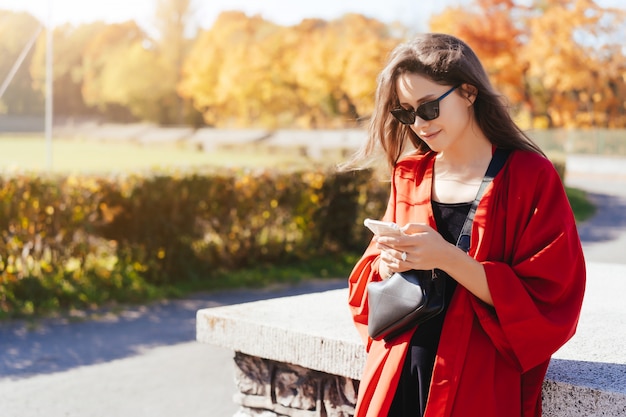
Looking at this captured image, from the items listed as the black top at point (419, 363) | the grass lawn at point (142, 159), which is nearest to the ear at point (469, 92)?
the black top at point (419, 363)

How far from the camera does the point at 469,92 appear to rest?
2168 mm

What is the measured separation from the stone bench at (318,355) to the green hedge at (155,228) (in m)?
3.99

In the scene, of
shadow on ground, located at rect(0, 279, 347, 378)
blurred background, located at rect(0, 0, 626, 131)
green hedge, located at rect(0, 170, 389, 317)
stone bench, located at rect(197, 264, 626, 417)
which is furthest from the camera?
blurred background, located at rect(0, 0, 626, 131)

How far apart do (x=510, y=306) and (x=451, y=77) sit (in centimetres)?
61

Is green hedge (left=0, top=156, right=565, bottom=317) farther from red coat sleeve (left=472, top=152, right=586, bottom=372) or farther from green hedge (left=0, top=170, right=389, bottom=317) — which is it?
red coat sleeve (left=472, top=152, right=586, bottom=372)

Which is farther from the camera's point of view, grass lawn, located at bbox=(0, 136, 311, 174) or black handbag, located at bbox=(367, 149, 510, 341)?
grass lawn, located at bbox=(0, 136, 311, 174)

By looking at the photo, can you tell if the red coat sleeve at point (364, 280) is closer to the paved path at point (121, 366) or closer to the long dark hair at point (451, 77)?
the long dark hair at point (451, 77)

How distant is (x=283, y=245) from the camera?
29.8 feet

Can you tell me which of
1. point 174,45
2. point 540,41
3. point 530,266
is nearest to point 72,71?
point 174,45

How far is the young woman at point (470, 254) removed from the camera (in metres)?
1.97

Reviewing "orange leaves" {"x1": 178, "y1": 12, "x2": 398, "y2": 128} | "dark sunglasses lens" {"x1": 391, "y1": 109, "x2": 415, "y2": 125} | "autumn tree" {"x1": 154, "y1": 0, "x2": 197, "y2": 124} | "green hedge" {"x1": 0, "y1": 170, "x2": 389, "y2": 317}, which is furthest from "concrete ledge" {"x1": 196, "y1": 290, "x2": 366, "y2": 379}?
"autumn tree" {"x1": 154, "y1": 0, "x2": 197, "y2": 124}

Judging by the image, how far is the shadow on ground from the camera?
5422 millimetres

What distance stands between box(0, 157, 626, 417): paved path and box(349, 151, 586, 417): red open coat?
260 centimetres

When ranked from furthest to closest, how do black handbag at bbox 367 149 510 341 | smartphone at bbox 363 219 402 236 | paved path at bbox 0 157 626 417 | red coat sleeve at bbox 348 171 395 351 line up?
paved path at bbox 0 157 626 417 < red coat sleeve at bbox 348 171 395 351 < black handbag at bbox 367 149 510 341 < smartphone at bbox 363 219 402 236
